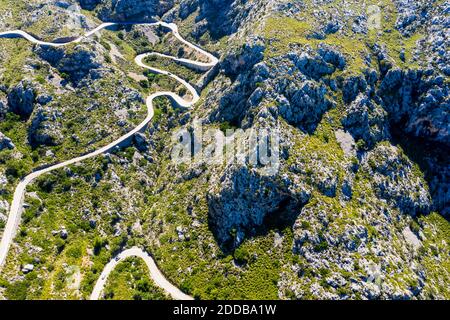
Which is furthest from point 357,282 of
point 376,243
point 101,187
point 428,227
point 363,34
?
point 363,34

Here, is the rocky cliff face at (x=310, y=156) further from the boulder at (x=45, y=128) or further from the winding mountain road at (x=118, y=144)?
the winding mountain road at (x=118, y=144)

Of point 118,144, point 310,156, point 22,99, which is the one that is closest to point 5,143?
point 22,99

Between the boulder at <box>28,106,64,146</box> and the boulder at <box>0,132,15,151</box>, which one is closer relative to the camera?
the boulder at <box>0,132,15,151</box>

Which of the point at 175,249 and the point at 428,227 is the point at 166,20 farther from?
the point at 428,227

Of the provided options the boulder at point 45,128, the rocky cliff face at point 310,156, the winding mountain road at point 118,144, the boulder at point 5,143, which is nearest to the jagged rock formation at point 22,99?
→ the rocky cliff face at point 310,156

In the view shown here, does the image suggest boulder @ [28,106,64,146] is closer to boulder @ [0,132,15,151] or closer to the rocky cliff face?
the rocky cliff face

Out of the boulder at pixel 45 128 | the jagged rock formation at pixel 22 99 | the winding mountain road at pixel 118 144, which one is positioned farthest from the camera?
the jagged rock formation at pixel 22 99

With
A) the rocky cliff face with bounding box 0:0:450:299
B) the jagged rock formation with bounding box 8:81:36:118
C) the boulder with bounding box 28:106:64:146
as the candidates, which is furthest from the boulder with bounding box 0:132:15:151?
the jagged rock formation with bounding box 8:81:36:118

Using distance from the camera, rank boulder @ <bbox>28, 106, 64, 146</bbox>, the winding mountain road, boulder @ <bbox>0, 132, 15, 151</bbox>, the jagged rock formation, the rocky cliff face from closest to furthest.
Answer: the rocky cliff face, the winding mountain road, boulder @ <bbox>0, 132, 15, 151</bbox>, boulder @ <bbox>28, 106, 64, 146</bbox>, the jagged rock formation

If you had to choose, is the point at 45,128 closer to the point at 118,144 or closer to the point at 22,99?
the point at 22,99
